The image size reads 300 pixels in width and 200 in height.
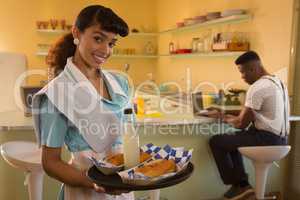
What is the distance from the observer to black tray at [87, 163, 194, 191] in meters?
1.04

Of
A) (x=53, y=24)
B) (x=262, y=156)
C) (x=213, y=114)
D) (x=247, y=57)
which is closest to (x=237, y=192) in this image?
(x=262, y=156)

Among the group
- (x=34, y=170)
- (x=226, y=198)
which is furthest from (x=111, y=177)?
(x=226, y=198)

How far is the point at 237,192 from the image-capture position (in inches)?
104

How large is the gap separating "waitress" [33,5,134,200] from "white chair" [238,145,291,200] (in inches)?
54.1

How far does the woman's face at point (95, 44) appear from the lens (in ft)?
3.71

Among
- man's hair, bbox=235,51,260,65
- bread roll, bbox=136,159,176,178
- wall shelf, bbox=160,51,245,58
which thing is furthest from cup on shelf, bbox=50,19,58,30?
bread roll, bbox=136,159,176,178

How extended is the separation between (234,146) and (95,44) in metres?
1.77

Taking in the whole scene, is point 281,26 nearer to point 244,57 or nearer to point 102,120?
point 244,57

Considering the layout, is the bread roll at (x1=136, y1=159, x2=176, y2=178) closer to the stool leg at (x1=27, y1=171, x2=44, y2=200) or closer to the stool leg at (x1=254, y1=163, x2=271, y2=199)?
the stool leg at (x1=27, y1=171, x2=44, y2=200)

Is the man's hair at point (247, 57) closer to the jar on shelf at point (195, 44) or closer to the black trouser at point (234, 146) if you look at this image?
the black trouser at point (234, 146)

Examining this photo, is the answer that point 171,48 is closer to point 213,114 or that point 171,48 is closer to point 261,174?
point 213,114

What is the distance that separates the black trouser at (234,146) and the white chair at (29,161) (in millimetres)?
1316

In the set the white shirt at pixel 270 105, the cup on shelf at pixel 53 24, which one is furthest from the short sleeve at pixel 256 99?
the cup on shelf at pixel 53 24

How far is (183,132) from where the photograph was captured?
261 cm
